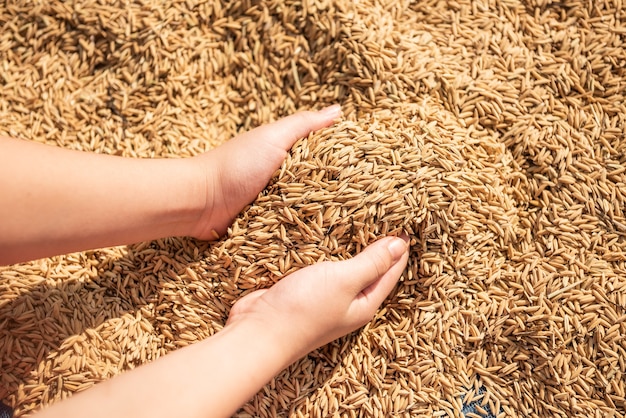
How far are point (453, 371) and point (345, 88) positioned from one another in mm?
838

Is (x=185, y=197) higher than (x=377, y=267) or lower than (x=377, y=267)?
higher

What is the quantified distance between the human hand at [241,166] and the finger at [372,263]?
33 centimetres

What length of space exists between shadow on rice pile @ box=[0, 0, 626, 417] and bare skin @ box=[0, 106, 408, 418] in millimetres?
67

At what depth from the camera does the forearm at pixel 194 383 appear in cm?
104

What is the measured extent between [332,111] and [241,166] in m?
0.31

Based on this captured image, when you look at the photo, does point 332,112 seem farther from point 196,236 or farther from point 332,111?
point 196,236

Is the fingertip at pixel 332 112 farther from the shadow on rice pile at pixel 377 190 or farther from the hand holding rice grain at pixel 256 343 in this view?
the hand holding rice grain at pixel 256 343

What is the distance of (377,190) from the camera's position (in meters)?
1.35

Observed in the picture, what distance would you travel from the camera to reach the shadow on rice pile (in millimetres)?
1351

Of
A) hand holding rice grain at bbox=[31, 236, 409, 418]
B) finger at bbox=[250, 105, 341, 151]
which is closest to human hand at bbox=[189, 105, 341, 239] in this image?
finger at bbox=[250, 105, 341, 151]

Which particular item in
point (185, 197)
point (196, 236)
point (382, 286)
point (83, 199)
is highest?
point (83, 199)

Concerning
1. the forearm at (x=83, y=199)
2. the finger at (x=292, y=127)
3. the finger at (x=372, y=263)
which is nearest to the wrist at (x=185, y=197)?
the forearm at (x=83, y=199)

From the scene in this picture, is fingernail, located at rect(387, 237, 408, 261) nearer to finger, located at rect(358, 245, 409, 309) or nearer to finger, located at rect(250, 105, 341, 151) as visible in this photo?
finger, located at rect(358, 245, 409, 309)

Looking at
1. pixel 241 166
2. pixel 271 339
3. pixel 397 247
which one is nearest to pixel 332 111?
pixel 241 166
